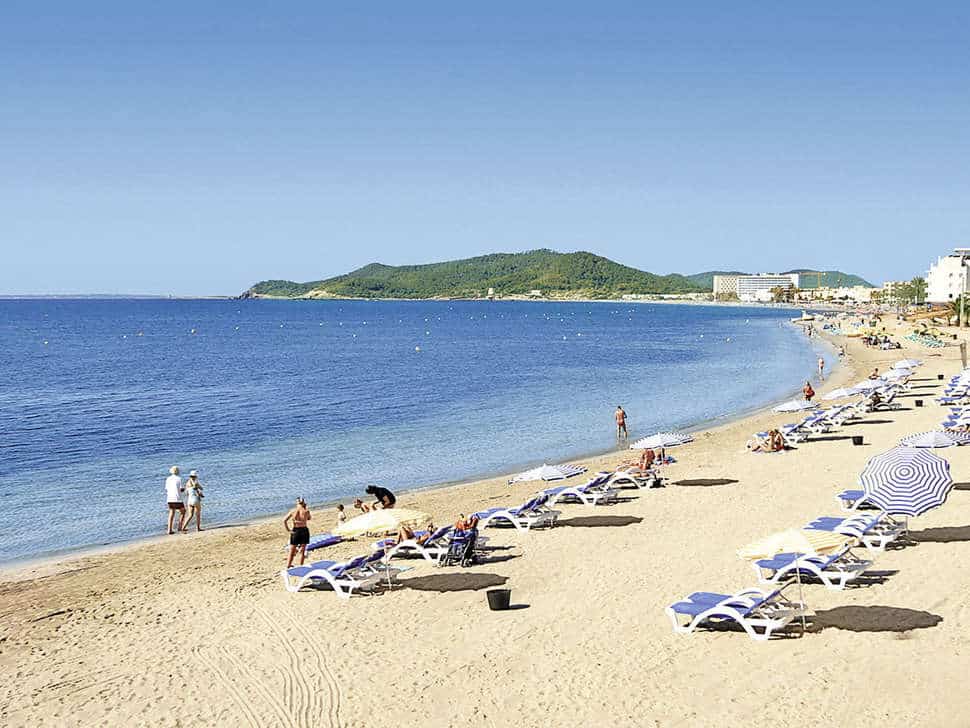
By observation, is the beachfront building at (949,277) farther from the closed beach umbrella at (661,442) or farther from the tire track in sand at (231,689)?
the tire track in sand at (231,689)

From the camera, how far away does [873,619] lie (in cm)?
1117

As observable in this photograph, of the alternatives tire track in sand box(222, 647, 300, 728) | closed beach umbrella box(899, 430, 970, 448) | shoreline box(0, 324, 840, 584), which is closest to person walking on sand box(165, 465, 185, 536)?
shoreline box(0, 324, 840, 584)

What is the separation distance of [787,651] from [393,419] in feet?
94.1

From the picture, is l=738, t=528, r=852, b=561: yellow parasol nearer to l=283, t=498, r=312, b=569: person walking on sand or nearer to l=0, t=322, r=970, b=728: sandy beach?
l=0, t=322, r=970, b=728: sandy beach

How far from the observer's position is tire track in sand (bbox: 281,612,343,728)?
9334 mm

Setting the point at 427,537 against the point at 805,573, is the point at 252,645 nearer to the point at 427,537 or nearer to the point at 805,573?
the point at 427,537

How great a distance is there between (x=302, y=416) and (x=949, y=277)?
139 metres

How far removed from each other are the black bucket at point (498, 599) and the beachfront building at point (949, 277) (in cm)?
14335

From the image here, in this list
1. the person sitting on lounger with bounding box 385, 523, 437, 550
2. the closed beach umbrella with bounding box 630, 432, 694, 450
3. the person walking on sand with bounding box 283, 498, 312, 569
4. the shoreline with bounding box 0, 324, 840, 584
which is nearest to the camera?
the person walking on sand with bounding box 283, 498, 312, 569

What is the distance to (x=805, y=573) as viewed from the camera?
12891 millimetres

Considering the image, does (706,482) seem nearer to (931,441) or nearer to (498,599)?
(931,441)

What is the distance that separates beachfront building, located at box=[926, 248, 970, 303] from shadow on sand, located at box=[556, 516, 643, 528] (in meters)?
137

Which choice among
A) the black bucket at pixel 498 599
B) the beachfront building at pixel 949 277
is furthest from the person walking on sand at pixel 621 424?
the beachfront building at pixel 949 277

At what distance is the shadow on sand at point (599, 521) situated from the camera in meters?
17.5
